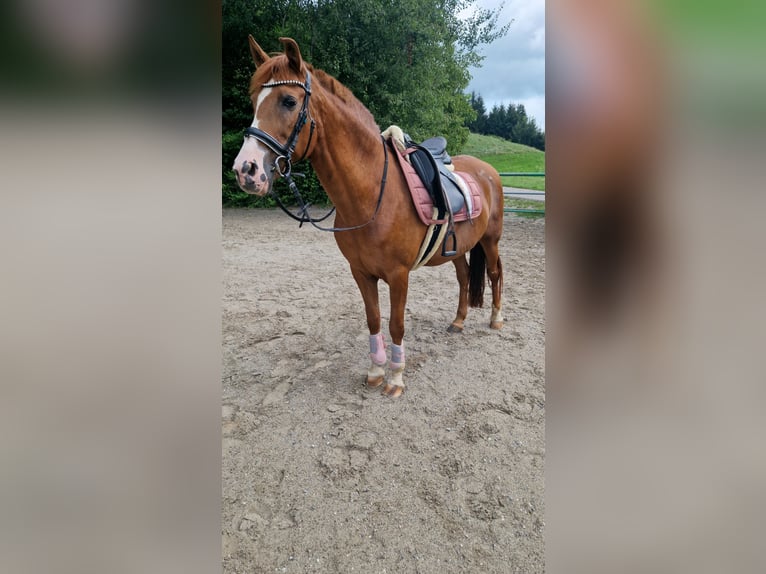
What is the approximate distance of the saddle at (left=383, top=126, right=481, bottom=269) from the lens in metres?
2.81

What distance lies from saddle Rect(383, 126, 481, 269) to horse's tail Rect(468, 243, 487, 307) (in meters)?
0.75

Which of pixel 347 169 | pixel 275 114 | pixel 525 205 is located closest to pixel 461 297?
pixel 347 169

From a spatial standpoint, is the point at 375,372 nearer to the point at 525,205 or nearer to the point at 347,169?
the point at 347,169

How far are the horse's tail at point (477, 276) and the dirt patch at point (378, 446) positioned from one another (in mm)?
313

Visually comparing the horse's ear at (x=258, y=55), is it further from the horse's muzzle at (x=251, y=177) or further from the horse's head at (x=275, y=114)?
the horse's muzzle at (x=251, y=177)

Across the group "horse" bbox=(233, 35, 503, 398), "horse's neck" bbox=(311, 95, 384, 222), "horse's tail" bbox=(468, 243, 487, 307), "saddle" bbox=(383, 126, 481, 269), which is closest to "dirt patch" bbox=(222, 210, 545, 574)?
"horse's tail" bbox=(468, 243, 487, 307)

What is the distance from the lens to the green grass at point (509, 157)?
12262 mm

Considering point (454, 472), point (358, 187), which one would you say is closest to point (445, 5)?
point (358, 187)

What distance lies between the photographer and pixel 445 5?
1229cm

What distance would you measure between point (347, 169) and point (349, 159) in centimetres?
6

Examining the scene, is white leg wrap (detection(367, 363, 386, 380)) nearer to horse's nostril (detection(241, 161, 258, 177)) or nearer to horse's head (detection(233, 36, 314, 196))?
horse's head (detection(233, 36, 314, 196))
